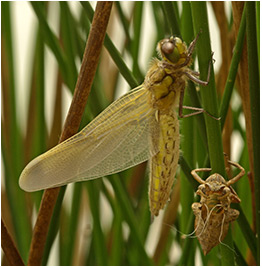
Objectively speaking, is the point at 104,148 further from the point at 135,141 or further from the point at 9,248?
the point at 9,248

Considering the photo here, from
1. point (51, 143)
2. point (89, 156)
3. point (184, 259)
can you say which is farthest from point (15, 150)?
point (184, 259)

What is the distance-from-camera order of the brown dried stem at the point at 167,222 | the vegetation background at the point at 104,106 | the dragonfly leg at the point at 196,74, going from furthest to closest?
the brown dried stem at the point at 167,222, the vegetation background at the point at 104,106, the dragonfly leg at the point at 196,74

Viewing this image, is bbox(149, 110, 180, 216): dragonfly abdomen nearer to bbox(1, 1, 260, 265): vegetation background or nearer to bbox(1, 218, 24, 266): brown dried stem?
bbox(1, 1, 260, 265): vegetation background

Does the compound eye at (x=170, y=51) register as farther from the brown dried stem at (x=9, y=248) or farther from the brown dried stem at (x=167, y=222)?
the brown dried stem at (x=167, y=222)

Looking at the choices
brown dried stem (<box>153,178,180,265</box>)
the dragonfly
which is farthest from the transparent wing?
brown dried stem (<box>153,178,180,265</box>)

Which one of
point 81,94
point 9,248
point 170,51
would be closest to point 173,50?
point 170,51

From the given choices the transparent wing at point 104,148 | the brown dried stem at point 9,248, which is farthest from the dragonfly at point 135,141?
the brown dried stem at point 9,248
